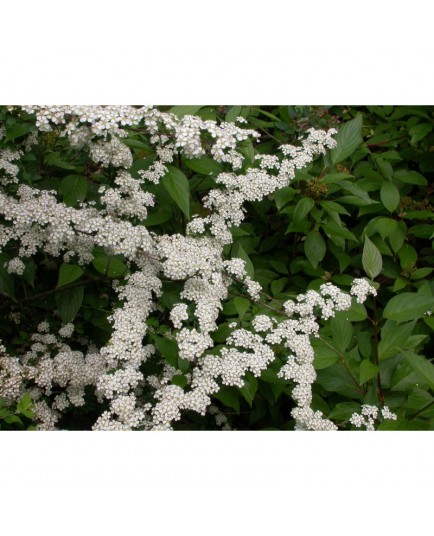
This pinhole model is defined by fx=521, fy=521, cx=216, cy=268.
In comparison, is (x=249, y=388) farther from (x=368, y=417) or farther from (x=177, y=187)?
(x=177, y=187)

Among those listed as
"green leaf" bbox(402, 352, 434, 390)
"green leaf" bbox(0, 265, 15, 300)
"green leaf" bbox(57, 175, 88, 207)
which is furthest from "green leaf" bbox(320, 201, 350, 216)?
"green leaf" bbox(0, 265, 15, 300)

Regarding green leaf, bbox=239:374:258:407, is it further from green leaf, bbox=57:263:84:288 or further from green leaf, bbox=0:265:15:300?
green leaf, bbox=0:265:15:300

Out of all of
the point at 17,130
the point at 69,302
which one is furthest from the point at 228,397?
the point at 17,130

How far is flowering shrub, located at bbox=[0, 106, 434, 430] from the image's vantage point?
1.79 metres

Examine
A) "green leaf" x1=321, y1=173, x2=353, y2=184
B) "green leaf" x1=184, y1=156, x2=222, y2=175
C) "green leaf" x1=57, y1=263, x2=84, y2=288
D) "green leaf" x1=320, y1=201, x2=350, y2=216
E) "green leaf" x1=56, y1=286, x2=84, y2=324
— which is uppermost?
"green leaf" x1=184, y1=156, x2=222, y2=175

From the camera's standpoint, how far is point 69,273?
1989mm

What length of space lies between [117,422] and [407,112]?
2256 millimetres

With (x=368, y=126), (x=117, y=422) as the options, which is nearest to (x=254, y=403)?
(x=117, y=422)

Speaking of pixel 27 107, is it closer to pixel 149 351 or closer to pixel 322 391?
pixel 149 351

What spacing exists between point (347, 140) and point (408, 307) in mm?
885

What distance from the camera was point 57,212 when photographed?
1.88 metres

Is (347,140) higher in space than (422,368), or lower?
higher

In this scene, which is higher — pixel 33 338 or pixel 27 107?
pixel 27 107

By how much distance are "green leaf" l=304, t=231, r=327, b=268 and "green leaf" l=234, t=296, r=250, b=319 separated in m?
0.56
